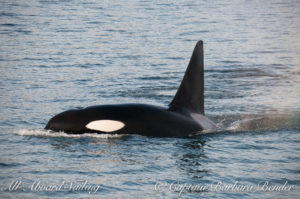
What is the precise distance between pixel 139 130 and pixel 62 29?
24.2 meters

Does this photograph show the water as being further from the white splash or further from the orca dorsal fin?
the orca dorsal fin

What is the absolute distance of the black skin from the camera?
12.4 meters

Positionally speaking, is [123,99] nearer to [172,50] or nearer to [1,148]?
[1,148]

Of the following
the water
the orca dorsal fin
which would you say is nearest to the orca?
the orca dorsal fin

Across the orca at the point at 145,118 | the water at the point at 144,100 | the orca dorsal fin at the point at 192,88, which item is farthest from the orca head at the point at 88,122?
the orca dorsal fin at the point at 192,88

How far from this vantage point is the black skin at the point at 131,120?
12398 mm

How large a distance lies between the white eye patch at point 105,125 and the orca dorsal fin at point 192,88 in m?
1.44

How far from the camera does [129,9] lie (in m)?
48.3

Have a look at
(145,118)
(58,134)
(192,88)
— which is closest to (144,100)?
(192,88)

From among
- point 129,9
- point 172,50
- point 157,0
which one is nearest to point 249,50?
point 172,50

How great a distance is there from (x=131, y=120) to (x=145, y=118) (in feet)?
0.88

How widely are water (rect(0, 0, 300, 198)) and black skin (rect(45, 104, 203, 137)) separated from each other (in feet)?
0.53

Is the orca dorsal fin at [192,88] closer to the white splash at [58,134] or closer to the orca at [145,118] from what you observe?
the orca at [145,118]

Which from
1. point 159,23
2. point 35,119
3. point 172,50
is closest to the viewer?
point 35,119
